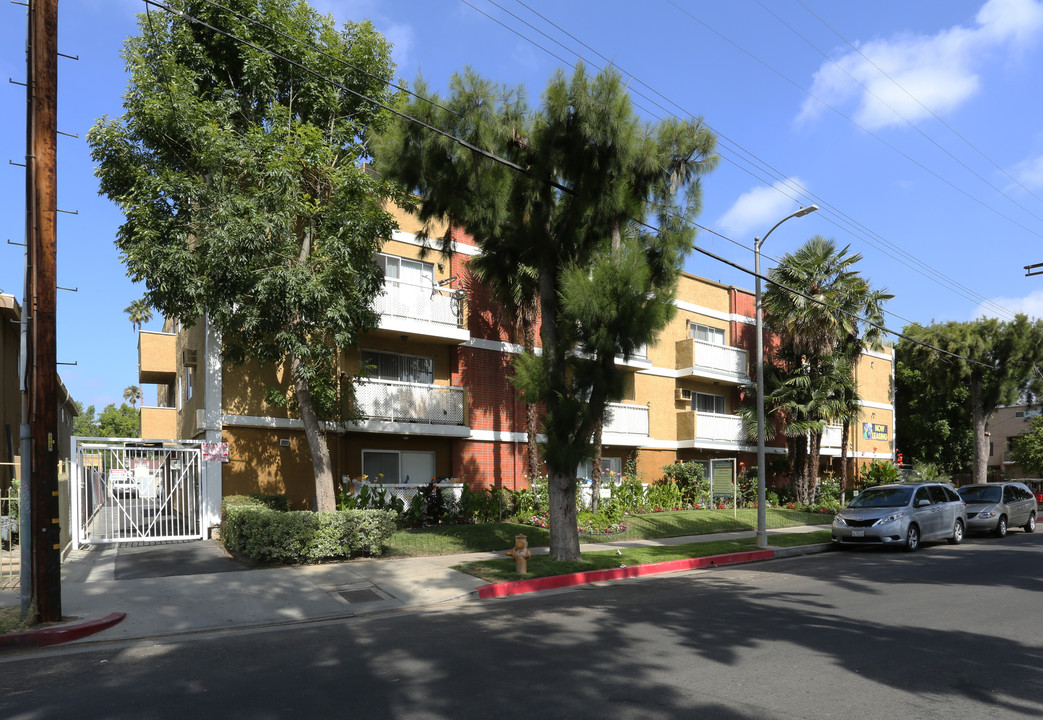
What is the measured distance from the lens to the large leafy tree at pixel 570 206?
43.2ft

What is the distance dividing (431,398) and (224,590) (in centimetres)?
935

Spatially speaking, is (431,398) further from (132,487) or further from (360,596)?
(360,596)

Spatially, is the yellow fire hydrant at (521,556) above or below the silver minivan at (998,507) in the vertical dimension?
above

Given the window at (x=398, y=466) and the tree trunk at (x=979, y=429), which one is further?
the tree trunk at (x=979, y=429)

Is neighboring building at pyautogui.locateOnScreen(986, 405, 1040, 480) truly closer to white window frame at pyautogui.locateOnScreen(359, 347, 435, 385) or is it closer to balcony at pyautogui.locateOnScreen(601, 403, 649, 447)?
balcony at pyautogui.locateOnScreen(601, 403, 649, 447)

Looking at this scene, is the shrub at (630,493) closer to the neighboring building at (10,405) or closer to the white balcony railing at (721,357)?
the white balcony railing at (721,357)

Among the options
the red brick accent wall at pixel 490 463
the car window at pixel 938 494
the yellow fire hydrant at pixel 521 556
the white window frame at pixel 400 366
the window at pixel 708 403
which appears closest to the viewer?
the yellow fire hydrant at pixel 521 556

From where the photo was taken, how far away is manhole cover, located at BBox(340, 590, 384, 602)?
36.8 ft

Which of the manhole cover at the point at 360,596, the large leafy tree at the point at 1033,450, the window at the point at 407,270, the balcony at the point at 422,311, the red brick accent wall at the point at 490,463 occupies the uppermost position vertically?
the window at the point at 407,270

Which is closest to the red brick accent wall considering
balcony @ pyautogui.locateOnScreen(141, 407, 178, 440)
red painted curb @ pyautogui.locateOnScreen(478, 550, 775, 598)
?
red painted curb @ pyautogui.locateOnScreen(478, 550, 775, 598)

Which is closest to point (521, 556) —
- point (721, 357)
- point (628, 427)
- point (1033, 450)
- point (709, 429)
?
point (628, 427)

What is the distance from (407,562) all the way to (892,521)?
1109 cm

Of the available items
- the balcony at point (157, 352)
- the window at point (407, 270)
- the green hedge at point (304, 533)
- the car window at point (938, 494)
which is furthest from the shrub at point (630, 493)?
the balcony at point (157, 352)

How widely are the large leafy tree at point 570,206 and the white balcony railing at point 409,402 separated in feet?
19.3
